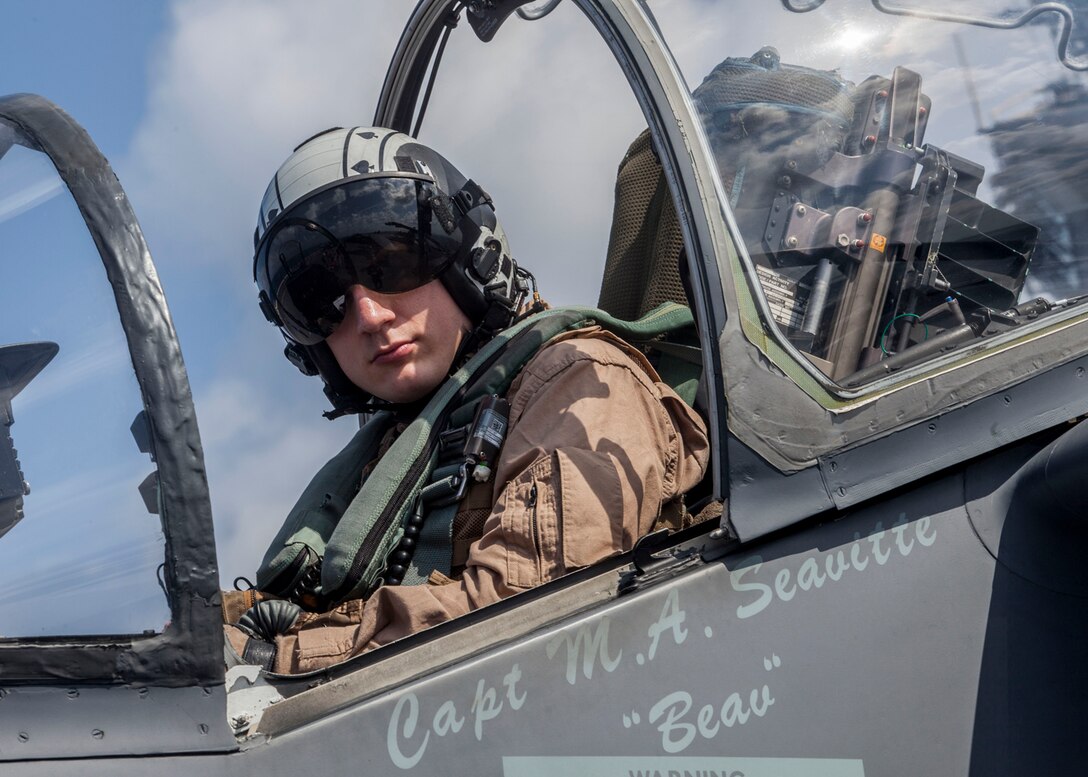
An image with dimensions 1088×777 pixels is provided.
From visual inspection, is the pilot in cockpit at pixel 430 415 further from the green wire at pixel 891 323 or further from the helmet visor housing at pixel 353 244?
the green wire at pixel 891 323

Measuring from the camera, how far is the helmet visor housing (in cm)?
214

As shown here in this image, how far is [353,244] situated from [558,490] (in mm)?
807

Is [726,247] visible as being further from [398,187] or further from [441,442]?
[398,187]

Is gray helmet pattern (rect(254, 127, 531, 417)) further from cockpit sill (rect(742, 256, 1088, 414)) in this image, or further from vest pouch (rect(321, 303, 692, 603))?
cockpit sill (rect(742, 256, 1088, 414))

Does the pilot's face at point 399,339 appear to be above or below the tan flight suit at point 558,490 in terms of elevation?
above

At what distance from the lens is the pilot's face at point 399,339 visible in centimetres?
218

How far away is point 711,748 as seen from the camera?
50.6 inches

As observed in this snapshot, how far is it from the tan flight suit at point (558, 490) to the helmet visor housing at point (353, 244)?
0.42 meters

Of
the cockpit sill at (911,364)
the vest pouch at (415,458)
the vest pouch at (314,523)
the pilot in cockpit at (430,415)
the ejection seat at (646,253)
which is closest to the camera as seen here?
the cockpit sill at (911,364)

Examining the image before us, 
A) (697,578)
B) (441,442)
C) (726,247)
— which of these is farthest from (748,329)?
(441,442)


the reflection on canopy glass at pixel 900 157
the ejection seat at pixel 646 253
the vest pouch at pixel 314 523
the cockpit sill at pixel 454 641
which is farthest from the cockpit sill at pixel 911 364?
the vest pouch at pixel 314 523

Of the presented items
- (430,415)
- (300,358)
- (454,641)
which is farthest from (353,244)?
(454,641)

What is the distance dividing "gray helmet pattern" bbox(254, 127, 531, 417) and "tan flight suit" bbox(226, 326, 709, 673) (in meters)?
0.43

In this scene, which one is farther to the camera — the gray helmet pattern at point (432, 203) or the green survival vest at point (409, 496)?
the gray helmet pattern at point (432, 203)
